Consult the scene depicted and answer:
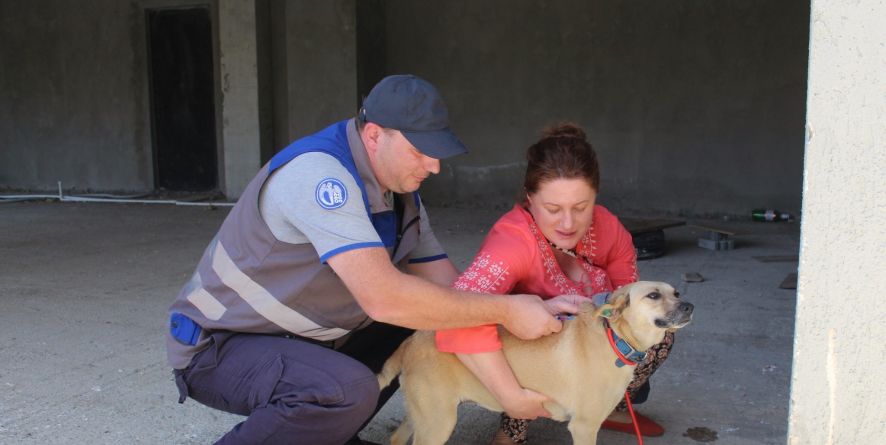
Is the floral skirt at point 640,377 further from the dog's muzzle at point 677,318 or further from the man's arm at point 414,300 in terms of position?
the man's arm at point 414,300

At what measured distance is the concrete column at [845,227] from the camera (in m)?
1.50

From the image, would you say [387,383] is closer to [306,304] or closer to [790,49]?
[306,304]

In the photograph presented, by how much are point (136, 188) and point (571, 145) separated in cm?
951

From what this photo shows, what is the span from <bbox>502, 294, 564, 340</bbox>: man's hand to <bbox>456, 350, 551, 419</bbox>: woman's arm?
4.3 inches

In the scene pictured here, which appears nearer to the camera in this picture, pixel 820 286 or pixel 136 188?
pixel 820 286

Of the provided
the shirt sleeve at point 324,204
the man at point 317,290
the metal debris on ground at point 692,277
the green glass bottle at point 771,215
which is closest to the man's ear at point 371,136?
the man at point 317,290

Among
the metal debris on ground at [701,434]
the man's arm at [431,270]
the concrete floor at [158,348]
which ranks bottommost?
the metal debris on ground at [701,434]

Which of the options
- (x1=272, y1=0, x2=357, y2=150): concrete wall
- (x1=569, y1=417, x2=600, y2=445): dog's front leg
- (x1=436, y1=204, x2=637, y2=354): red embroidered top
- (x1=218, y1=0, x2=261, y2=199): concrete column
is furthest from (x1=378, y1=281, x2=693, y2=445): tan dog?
(x1=218, y1=0, x2=261, y2=199): concrete column

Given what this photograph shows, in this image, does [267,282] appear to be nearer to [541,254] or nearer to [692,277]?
[541,254]

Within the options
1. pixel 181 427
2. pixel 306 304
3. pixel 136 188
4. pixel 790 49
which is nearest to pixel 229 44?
pixel 136 188

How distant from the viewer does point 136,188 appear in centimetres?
1072

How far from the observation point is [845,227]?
1.54m

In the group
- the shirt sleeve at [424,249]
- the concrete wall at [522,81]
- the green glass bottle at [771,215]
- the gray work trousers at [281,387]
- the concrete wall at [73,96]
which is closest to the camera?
the gray work trousers at [281,387]

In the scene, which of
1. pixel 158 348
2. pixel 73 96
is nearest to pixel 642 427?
pixel 158 348
